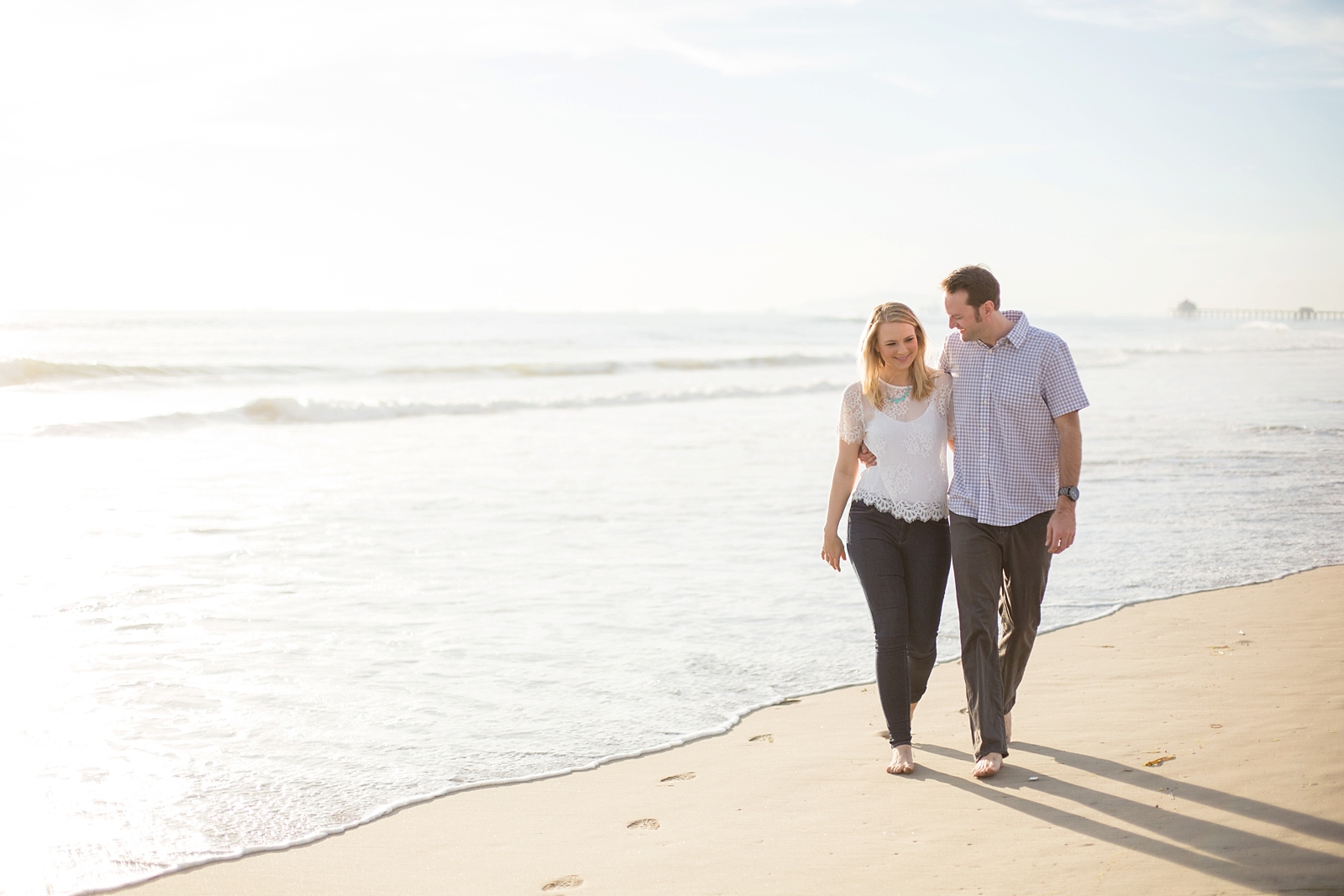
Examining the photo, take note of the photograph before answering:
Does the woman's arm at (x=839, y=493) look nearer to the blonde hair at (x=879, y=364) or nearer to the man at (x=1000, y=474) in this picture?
the blonde hair at (x=879, y=364)

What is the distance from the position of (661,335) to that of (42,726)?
1939 inches

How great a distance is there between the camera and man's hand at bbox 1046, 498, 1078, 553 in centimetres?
390

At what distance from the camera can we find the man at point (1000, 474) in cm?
394

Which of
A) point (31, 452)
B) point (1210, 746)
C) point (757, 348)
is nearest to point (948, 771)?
point (1210, 746)

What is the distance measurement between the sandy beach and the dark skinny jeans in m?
0.34

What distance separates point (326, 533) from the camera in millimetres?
9203

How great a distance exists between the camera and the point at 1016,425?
400cm

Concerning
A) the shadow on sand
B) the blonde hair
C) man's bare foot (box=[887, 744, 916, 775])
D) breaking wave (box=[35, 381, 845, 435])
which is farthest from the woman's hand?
breaking wave (box=[35, 381, 845, 435])

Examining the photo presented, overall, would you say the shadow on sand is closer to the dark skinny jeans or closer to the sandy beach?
the sandy beach

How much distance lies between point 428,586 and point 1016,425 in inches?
185

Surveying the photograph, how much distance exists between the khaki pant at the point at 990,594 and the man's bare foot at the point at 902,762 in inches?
10.3

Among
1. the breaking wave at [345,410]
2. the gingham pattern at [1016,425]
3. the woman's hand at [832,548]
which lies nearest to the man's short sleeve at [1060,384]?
the gingham pattern at [1016,425]

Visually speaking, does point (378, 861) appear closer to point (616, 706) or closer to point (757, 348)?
point (616, 706)

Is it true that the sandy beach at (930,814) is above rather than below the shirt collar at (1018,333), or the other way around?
below
